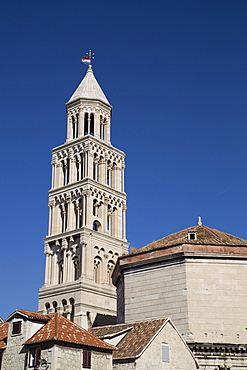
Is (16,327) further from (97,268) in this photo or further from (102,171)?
(102,171)

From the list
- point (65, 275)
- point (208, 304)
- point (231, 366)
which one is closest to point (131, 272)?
point (208, 304)

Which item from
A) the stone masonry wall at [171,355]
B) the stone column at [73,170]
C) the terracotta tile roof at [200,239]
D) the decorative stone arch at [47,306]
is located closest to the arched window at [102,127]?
the stone column at [73,170]

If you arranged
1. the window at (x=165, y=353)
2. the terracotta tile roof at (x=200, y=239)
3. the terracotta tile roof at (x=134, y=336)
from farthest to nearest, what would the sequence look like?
the terracotta tile roof at (x=200, y=239) → the window at (x=165, y=353) → the terracotta tile roof at (x=134, y=336)

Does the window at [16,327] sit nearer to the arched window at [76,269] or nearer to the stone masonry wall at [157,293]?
the stone masonry wall at [157,293]

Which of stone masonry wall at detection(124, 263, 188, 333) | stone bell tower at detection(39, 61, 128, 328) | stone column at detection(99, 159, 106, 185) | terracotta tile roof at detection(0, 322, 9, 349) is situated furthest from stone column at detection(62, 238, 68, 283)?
terracotta tile roof at detection(0, 322, 9, 349)

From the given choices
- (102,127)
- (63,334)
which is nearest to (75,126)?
(102,127)

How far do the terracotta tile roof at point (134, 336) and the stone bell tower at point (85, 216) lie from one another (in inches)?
1099

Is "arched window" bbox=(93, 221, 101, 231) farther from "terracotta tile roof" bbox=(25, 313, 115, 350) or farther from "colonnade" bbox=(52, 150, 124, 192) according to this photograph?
"terracotta tile roof" bbox=(25, 313, 115, 350)

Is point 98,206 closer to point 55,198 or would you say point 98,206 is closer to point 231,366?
point 55,198

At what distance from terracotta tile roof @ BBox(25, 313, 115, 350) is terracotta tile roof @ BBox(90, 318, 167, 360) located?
3.26 ft

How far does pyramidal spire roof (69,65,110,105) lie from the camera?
78938 millimetres

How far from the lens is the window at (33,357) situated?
98.1 feet

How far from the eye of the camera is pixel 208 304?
123 ft

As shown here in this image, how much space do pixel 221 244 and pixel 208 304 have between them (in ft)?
15.2
